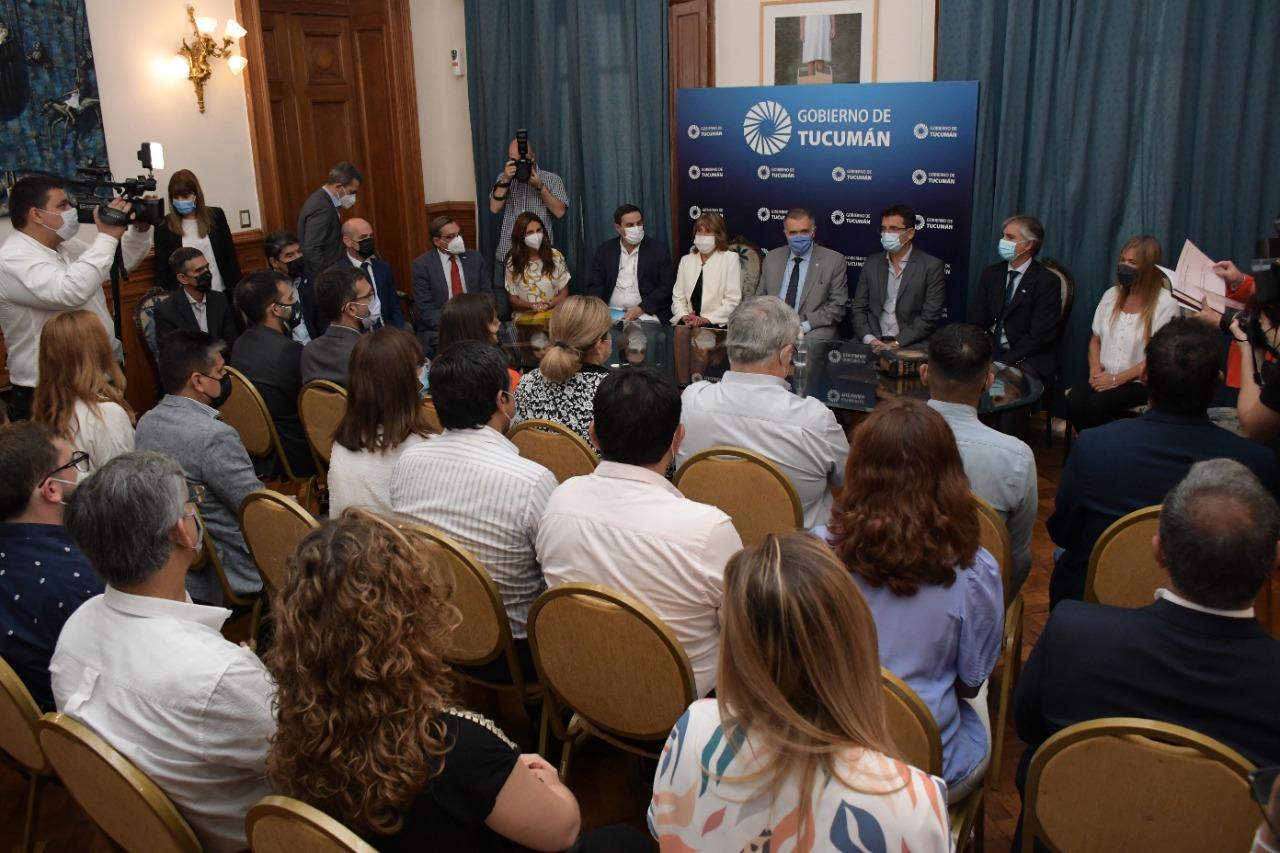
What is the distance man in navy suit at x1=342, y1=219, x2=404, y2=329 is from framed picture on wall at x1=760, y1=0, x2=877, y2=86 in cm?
281

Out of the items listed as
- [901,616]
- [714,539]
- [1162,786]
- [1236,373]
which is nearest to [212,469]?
[714,539]

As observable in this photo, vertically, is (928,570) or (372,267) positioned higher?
(372,267)

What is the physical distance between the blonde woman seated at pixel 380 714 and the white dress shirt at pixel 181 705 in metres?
0.25

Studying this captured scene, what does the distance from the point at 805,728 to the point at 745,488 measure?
1669mm

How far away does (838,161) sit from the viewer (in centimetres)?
631

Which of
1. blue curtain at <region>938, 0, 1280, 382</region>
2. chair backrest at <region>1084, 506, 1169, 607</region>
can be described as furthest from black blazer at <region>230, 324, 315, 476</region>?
blue curtain at <region>938, 0, 1280, 382</region>

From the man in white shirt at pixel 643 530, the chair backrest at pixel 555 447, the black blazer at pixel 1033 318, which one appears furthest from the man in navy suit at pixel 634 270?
the man in white shirt at pixel 643 530

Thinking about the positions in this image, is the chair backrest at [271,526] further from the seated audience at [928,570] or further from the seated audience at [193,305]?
the seated audience at [193,305]

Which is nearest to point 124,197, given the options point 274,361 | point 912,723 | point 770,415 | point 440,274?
point 274,361

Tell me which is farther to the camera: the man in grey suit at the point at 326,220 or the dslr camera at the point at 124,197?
the man in grey suit at the point at 326,220

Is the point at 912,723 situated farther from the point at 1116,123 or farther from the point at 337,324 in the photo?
the point at 1116,123

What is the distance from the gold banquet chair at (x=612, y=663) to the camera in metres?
2.06

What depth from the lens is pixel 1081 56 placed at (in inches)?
221

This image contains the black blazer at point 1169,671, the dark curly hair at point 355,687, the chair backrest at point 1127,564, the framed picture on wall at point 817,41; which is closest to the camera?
the dark curly hair at point 355,687
